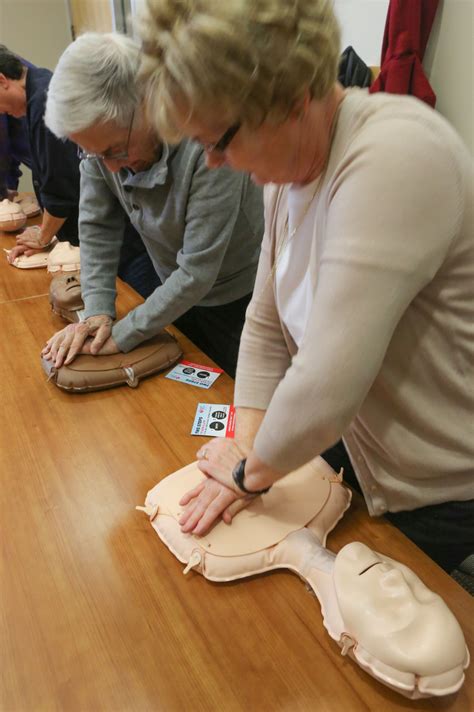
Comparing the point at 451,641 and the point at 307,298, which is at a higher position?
the point at 307,298

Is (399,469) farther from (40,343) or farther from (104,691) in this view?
(40,343)

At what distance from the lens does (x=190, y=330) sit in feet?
5.34

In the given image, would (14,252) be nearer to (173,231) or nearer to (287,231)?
(173,231)

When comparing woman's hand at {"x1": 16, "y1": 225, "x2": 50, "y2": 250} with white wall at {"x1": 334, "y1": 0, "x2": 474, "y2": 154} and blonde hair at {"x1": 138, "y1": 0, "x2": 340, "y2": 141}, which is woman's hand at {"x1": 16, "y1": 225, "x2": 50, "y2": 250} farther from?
blonde hair at {"x1": 138, "y1": 0, "x2": 340, "y2": 141}

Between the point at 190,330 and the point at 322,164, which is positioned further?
the point at 190,330

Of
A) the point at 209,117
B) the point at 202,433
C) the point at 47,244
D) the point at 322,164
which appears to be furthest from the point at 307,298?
the point at 47,244

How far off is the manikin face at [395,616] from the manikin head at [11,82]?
1973 mm

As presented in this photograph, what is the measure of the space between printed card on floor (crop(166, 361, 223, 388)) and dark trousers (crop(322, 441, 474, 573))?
54 centimetres

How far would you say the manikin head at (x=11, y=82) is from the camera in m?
1.78

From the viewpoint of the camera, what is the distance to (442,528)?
2.71ft

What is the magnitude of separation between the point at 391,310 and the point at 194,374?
79 centimetres

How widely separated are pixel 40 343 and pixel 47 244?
2.42 ft

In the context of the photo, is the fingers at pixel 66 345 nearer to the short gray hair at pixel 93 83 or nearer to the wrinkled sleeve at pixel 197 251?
the wrinkled sleeve at pixel 197 251

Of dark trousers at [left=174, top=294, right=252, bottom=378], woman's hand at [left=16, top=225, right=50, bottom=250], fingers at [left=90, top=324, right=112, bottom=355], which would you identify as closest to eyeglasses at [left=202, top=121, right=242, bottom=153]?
fingers at [left=90, top=324, right=112, bottom=355]
